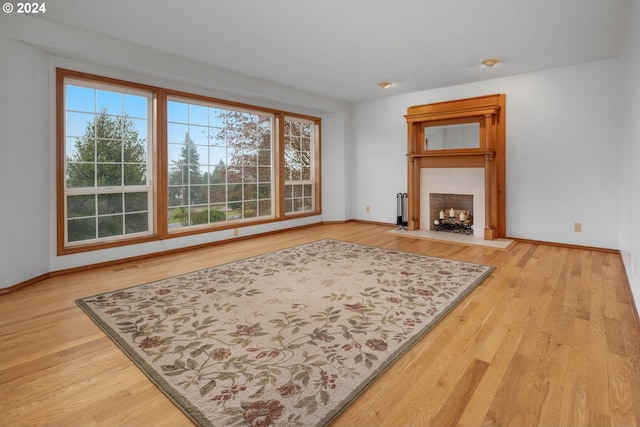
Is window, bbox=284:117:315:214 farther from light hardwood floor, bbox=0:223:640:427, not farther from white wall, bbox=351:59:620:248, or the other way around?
light hardwood floor, bbox=0:223:640:427

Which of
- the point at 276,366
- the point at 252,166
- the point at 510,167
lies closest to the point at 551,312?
the point at 276,366

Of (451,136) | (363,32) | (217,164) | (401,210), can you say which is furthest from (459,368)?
(401,210)

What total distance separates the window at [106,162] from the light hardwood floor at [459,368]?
981mm

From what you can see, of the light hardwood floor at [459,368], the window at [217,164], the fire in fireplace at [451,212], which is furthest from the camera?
the fire in fireplace at [451,212]

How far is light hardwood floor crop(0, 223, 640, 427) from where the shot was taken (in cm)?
142

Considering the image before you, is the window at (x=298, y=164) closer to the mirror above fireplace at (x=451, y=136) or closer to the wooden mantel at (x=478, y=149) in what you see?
the wooden mantel at (x=478, y=149)

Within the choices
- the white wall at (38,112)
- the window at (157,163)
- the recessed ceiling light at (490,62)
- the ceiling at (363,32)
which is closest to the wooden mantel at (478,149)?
the ceiling at (363,32)

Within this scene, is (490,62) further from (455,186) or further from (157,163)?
(157,163)

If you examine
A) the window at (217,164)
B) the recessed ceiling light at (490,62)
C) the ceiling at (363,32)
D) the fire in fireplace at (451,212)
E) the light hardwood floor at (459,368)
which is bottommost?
the light hardwood floor at (459,368)

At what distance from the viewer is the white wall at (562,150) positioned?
4.29 m

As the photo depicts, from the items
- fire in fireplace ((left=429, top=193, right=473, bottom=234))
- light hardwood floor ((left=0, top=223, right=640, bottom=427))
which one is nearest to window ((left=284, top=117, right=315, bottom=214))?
fire in fireplace ((left=429, top=193, right=473, bottom=234))

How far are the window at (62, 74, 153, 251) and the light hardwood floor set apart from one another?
3.22 ft

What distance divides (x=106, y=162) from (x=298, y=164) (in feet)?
11.3

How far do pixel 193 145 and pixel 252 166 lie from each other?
1.11m
